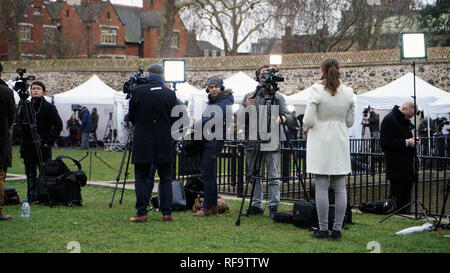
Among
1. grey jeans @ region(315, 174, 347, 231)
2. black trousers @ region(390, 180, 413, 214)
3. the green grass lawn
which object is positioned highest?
grey jeans @ region(315, 174, 347, 231)

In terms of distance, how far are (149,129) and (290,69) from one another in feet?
68.7

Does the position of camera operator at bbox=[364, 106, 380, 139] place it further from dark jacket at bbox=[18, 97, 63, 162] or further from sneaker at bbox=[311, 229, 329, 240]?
sneaker at bbox=[311, 229, 329, 240]

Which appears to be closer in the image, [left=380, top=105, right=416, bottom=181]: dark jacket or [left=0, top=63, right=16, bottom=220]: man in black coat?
[left=0, top=63, right=16, bottom=220]: man in black coat

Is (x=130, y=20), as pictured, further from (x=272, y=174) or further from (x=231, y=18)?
(x=272, y=174)

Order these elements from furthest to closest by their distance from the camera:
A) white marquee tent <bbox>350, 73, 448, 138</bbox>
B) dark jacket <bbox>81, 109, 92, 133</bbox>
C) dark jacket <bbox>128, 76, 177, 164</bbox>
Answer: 1. dark jacket <bbox>81, 109, 92, 133</bbox>
2. white marquee tent <bbox>350, 73, 448, 138</bbox>
3. dark jacket <bbox>128, 76, 177, 164</bbox>

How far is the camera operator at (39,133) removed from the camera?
896 cm

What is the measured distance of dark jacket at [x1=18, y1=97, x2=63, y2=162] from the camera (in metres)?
8.94

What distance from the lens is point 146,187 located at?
738 centimetres

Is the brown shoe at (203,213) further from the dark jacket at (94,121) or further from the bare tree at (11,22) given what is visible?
the bare tree at (11,22)

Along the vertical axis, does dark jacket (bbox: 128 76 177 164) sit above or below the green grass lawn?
above

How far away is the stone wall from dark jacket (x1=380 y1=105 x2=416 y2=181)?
16.4 m

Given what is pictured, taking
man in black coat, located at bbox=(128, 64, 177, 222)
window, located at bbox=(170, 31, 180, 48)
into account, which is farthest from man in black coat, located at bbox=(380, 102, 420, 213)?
window, located at bbox=(170, 31, 180, 48)
